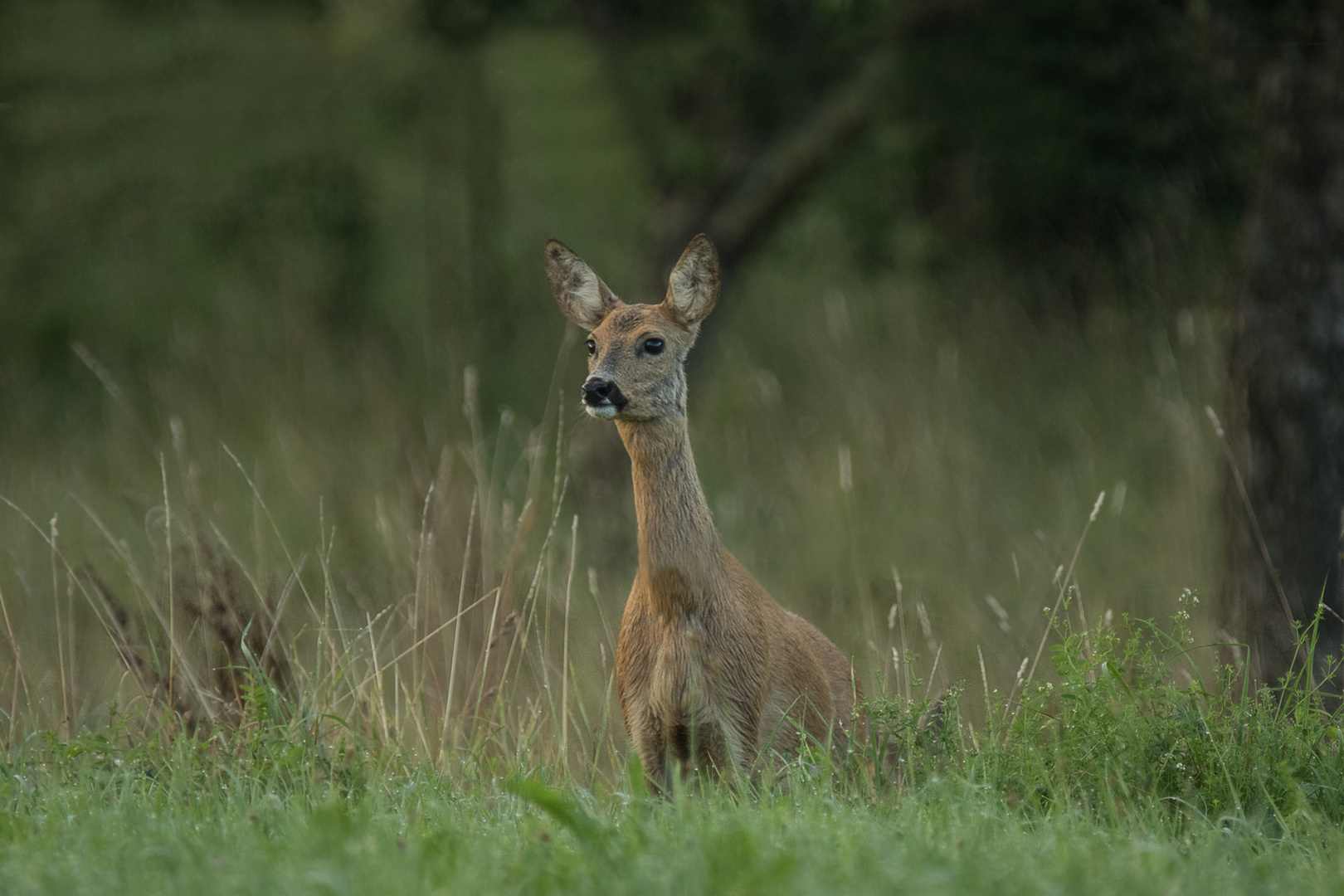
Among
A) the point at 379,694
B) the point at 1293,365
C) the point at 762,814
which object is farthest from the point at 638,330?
the point at 1293,365

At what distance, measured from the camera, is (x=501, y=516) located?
279 inches

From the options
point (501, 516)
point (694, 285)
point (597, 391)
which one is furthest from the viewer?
point (501, 516)

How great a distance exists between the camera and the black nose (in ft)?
12.9

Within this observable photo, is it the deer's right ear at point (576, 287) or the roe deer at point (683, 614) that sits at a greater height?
the deer's right ear at point (576, 287)

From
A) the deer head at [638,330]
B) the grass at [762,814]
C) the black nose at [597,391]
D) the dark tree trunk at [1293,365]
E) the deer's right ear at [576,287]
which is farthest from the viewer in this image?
the dark tree trunk at [1293,365]

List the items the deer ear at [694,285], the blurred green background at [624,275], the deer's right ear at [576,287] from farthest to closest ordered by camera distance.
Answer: the blurred green background at [624,275] → the deer's right ear at [576,287] → the deer ear at [694,285]

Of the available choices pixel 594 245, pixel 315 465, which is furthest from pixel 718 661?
pixel 594 245

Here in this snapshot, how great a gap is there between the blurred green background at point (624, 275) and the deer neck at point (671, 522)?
7.59 ft

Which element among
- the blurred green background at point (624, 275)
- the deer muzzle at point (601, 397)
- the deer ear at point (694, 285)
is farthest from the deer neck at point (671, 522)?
the blurred green background at point (624, 275)

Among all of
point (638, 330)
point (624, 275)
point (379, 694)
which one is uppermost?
point (638, 330)

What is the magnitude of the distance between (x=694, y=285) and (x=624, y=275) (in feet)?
24.0

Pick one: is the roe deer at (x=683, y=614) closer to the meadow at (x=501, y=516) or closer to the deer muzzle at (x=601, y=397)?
the deer muzzle at (x=601, y=397)

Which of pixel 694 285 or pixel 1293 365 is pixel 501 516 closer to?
pixel 694 285

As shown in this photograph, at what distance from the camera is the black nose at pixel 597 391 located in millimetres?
3945
